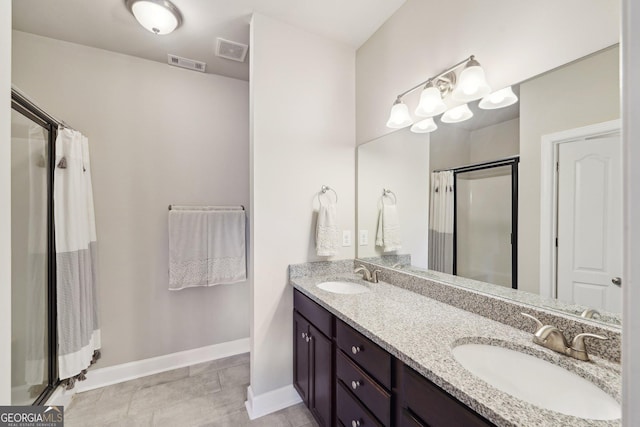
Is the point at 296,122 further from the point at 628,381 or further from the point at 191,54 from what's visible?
the point at 628,381

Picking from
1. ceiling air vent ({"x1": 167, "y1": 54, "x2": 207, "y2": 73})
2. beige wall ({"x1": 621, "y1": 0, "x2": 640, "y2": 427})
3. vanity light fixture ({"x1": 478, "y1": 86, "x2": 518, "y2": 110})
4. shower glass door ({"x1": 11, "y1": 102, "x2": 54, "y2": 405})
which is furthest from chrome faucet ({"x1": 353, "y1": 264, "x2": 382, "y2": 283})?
ceiling air vent ({"x1": 167, "y1": 54, "x2": 207, "y2": 73})

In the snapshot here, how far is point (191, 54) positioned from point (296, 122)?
113 centimetres

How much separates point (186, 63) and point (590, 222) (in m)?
2.82

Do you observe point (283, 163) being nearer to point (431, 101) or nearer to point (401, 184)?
point (401, 184)

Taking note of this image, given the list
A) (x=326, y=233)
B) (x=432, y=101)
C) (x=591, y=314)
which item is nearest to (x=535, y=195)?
(x=591, y=314)

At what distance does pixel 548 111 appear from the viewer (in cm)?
104

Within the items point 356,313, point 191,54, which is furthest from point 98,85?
point 356,313

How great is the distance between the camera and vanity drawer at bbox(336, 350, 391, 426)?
98cm

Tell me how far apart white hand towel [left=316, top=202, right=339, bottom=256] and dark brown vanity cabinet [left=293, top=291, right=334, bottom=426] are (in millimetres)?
351

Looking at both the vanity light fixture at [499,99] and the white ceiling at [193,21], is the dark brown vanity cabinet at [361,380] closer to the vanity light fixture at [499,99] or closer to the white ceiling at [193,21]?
the vanity light fixture at [499,99]

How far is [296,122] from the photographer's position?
6.11 ft

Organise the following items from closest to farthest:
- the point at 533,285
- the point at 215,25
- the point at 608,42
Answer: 1. the point at 608,42
2. the point at 533,285
3. the point at 215,25

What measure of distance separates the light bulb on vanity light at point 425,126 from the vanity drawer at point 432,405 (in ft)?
4.20

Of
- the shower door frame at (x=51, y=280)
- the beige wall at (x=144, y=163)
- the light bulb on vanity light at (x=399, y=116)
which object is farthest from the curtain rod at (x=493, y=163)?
the shower door frame at (x=51, y=280)
